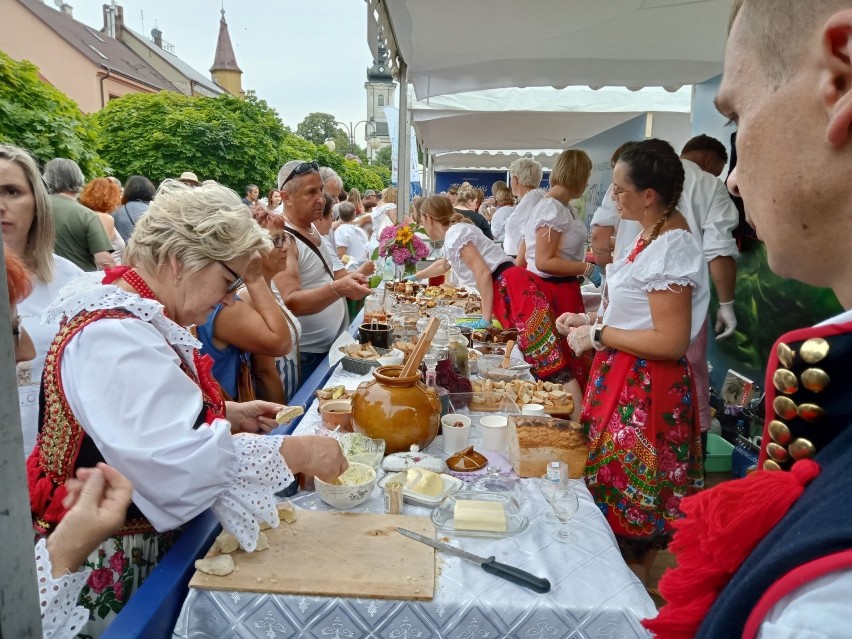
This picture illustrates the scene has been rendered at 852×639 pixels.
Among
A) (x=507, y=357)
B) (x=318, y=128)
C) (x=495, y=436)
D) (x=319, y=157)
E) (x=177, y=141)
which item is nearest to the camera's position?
(x=495, y=436)

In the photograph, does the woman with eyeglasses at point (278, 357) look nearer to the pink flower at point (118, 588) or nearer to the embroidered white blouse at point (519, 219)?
the pink flower at point (118, 588)

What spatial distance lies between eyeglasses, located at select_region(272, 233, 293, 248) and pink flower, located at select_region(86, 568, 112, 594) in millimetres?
2221

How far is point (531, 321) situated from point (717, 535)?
12.0 feet

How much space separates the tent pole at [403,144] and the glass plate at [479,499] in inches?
198

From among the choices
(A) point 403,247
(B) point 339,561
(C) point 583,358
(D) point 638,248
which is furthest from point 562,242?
(B) point 339,561

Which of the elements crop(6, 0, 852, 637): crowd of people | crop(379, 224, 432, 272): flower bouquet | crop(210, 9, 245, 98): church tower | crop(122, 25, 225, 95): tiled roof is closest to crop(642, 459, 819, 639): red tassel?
crop(6, 0, 852, 637): crowd of people

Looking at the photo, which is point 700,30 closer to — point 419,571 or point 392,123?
point 419,571

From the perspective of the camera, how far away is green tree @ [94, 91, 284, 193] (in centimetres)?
2062

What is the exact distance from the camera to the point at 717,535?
62 centimetres

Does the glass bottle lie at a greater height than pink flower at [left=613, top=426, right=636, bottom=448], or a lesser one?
greater

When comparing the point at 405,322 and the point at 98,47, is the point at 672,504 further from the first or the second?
the point at 98,47

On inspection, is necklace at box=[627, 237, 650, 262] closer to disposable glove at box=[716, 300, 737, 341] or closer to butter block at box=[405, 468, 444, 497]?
butter block at box=[405, 468, 444, 497]

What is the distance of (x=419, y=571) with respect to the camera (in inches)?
54.9

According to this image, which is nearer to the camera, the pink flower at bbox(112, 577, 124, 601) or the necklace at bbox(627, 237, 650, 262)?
the pink flower at bbox(112, 577, 124, 601)
